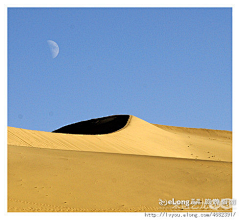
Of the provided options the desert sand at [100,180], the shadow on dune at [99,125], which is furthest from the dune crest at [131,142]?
the shadow on dune at [99,125]

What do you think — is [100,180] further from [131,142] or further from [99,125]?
[99,125]

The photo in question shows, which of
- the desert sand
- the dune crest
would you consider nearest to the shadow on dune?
the dune crest

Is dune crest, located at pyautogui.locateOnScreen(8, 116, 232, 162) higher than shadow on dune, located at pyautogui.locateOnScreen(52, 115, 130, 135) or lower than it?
lower

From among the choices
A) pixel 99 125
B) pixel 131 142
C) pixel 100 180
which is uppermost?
pixel 99 125

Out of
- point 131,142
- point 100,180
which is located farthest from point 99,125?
point 100,180

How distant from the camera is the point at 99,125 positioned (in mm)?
27203

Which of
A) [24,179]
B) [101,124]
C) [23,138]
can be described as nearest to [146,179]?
[24,179]

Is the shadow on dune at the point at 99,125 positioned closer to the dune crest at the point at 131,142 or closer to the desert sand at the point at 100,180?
the dune crest at the point at 131,142

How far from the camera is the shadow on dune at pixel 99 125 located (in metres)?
25.2

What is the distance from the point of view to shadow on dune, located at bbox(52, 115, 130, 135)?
2516cm

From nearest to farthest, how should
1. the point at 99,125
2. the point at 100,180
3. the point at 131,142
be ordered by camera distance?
the point at 100,180, the point at 131,142, the point at 99,125

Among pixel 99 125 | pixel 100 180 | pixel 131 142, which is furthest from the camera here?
pixel 99 125

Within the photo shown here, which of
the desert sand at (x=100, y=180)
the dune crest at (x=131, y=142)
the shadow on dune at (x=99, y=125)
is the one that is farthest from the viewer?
the shadow on dune at (x=99, y=125)

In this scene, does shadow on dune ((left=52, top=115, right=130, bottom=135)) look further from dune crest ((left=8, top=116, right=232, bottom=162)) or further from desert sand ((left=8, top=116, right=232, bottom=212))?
desert sand ((left=8, top=116, right=232, bottom=212))
